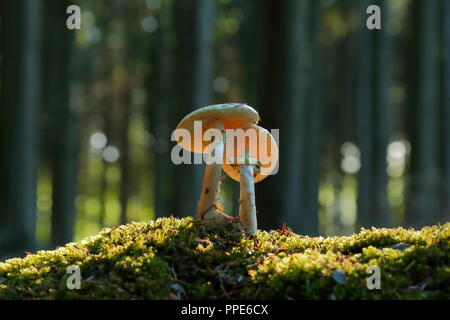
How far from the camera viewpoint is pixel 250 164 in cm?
338

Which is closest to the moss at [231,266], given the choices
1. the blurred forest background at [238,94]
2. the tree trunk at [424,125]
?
the blurred forest background at [238,94]

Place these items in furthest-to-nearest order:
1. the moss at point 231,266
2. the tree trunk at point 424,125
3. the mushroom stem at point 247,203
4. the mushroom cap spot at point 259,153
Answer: the tree trunk at point 424,125, the mushroom cap spot at point 259,153, the mushroom stem at point 247,203, the moss at point 231,266

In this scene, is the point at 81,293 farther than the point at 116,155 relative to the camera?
No

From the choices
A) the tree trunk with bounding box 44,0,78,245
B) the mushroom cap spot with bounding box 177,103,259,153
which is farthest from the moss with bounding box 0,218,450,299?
the tree trunk with bounding box 44,0,78,245

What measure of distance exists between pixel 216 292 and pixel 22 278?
1236 millimetres

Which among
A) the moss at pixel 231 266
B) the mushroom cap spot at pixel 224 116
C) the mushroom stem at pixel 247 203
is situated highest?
the mushroom cap spot at pixel 224 116

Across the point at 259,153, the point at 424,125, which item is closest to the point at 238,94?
the point at 424,125

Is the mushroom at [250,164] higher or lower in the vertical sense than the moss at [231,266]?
higher

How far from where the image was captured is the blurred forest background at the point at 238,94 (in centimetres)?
884

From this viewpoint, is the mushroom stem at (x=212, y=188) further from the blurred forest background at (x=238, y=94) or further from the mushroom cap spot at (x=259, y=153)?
the blurred forest background at (x=238, y=94)

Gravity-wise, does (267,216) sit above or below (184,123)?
below

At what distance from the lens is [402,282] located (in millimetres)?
2422

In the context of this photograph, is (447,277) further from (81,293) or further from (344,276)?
(81,293)
